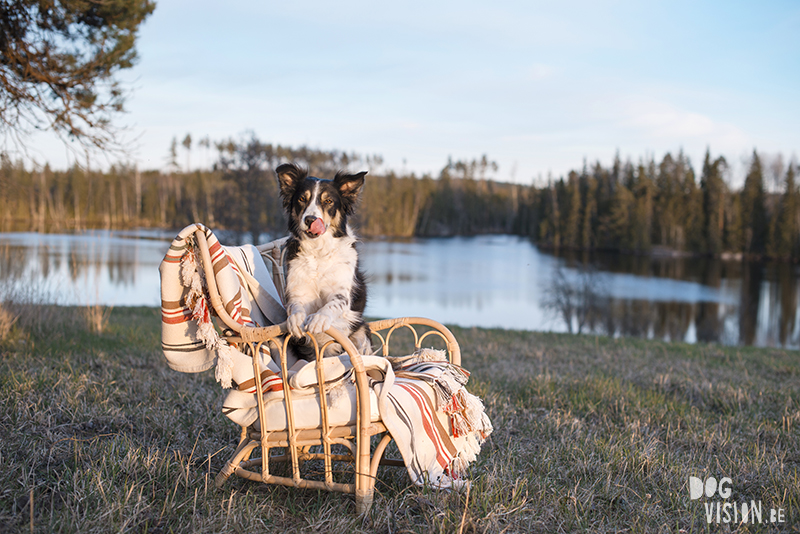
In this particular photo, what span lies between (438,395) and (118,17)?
5404mm

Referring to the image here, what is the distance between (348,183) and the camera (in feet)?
9.78

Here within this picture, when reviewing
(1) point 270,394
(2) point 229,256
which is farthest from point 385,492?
(2) point 229,256

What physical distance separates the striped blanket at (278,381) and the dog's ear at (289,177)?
0.51m

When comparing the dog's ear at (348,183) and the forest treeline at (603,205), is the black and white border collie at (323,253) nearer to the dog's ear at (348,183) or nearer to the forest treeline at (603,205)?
the dog's ear at (348,183)

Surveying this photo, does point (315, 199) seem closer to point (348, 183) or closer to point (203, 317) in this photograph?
point (348, 183)

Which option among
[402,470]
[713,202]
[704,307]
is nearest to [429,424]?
[402,470]

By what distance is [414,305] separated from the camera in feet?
77.3

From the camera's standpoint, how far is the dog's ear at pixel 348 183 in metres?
2.95

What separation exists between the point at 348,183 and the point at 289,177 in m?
0.33

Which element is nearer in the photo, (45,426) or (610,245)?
(45,426)

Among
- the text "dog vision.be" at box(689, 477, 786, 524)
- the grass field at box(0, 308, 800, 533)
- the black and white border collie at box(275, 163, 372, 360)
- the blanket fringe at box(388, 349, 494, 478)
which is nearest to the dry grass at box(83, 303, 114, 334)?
the grass field at box(0, 308, 800, 533)

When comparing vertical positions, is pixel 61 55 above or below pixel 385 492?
above

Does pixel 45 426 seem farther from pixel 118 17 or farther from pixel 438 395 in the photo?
pixel 118 17

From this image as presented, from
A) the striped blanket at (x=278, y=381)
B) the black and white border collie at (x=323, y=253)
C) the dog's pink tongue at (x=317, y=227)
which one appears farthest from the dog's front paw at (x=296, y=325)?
the dog's pink tongue at (x=317, y=227)
